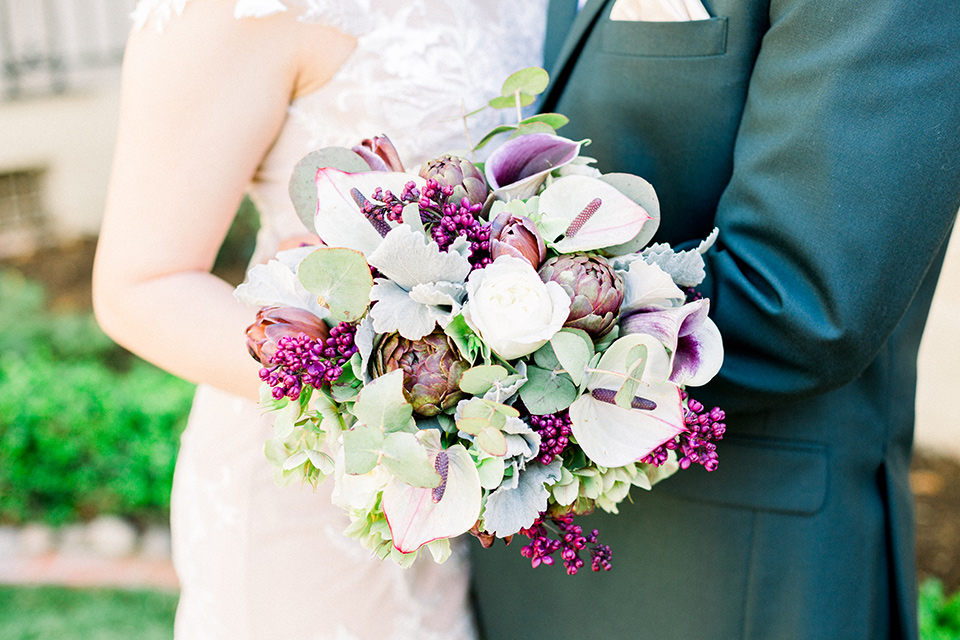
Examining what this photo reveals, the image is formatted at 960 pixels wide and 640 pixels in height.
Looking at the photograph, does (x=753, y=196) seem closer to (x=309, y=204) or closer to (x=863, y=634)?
(x=309, y=204)

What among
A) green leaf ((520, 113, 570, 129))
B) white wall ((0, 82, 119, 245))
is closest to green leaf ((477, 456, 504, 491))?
green leaf ((520, 113, 570, 129))

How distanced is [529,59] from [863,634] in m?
1.24

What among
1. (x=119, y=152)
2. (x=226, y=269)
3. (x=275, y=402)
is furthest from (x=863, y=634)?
(x=226, y=269)

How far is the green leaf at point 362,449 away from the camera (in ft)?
2.68

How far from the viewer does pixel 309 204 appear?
1.03 meters

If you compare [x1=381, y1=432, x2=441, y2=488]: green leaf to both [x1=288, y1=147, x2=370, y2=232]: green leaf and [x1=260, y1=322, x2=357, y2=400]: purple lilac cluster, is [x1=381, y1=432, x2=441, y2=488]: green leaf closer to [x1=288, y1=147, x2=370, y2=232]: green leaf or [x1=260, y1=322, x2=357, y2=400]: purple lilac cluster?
[x1=260, y1=322, x2=357, y2=400]: purple lilac cluster

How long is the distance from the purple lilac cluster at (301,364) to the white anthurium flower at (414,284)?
0.07 m

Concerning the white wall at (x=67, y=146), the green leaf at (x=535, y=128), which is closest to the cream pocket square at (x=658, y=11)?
the green leaf at (x=535, y=128)

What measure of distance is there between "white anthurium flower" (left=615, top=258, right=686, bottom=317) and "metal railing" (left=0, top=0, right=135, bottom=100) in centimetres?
637

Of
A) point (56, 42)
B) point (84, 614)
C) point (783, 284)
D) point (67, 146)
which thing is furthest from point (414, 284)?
point (56, 42)

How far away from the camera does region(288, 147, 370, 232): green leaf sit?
1016mm

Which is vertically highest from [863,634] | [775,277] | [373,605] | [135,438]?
[775,277]

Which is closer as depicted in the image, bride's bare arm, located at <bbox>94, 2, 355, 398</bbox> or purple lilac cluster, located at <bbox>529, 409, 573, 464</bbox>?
purple lilac cluster, located at <bbox>529, 409, 573, 464</bbox>

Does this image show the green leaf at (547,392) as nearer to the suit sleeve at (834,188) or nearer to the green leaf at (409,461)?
the green leaf at (409,461)
